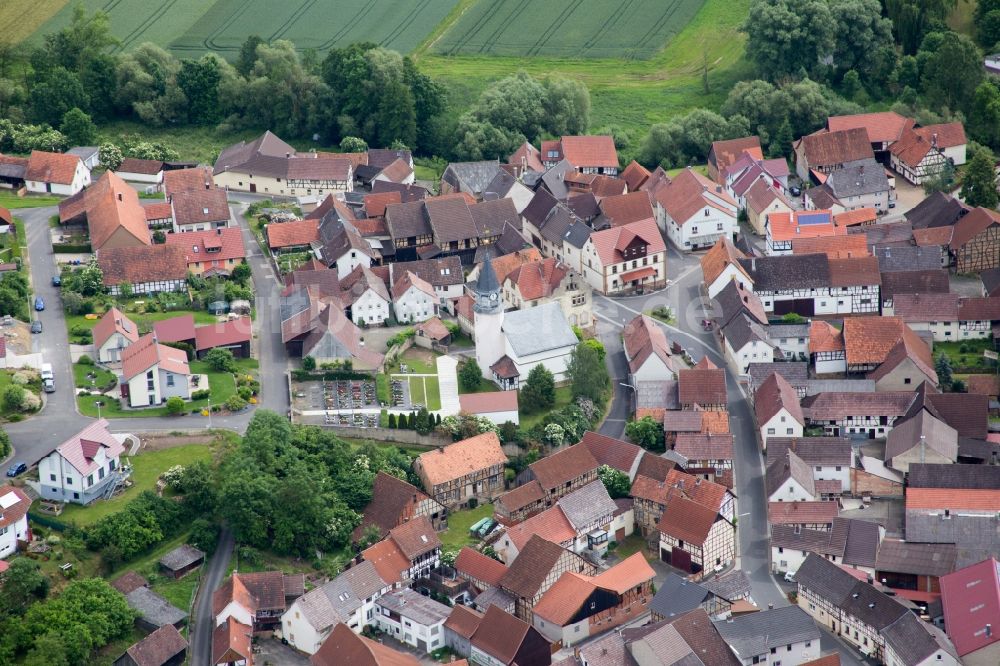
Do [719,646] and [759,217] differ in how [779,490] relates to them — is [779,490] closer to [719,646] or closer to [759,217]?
[719,646]

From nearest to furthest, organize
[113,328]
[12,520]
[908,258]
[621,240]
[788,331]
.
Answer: [12,520], [113,328], [788,331], [908,258], [621,240]

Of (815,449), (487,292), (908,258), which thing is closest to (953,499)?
(815,449)

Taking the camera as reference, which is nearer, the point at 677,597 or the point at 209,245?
the point at 677,597

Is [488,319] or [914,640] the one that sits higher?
[488,319]

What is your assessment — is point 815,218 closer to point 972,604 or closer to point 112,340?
point 972,604

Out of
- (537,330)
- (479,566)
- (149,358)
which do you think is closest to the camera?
(479,566)

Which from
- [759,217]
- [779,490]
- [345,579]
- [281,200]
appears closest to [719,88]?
[759,217]

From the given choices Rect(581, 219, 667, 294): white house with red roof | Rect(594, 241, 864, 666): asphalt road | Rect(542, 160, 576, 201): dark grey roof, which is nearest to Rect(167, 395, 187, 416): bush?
Rect(594, 241, 864, 666): asphalt road

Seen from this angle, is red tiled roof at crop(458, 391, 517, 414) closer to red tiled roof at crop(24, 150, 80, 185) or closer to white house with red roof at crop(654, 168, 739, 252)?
white house with red roof at crop(654, 168, 739, 252)
